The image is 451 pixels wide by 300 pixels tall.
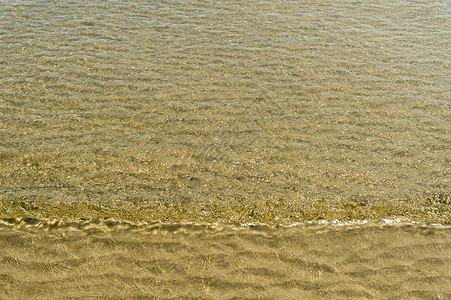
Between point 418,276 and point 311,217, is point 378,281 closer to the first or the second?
point 418,276

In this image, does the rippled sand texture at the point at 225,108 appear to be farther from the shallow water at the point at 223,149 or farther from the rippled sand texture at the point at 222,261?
the rippled sand texture at the point at 222,261

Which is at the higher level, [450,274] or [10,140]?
[10,140]

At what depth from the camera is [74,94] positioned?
7.29 meters

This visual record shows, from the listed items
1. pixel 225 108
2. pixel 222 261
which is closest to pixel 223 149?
pixel 225 108

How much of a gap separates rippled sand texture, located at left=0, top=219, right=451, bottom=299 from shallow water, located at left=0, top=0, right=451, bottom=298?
0.8 inches

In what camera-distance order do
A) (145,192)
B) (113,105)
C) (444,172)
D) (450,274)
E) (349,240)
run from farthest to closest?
(113,105)
(444,172)
(145,192)
(349,240)
(450,274)

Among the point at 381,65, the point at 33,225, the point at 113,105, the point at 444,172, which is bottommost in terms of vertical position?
the point at 33,225

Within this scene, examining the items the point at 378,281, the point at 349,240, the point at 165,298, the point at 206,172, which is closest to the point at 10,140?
the point at 206,172

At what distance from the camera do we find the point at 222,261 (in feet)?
15.0

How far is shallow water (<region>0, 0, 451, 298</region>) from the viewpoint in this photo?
453 centimetres

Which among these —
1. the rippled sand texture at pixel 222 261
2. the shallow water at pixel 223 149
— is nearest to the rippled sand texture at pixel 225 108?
the shallow water at pixel 223 149

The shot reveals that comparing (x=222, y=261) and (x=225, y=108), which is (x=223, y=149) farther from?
(x=222, y=261)

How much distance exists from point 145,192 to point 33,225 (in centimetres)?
148

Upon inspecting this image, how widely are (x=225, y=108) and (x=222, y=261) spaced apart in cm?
331
